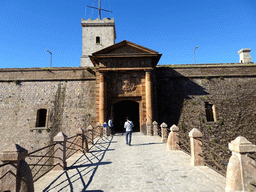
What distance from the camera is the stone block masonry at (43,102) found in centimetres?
1719

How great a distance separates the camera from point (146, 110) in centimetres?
1681

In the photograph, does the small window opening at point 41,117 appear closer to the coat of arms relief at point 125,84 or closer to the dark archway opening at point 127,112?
the coat of arms relief at point 125,84

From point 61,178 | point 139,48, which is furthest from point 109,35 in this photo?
point 61,178

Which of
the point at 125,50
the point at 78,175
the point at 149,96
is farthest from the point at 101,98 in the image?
the point at 78,175

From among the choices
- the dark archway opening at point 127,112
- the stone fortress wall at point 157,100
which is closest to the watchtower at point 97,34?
the dark archway opening at point 127,112

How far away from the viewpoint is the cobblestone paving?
4570 mm

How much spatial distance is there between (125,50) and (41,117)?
39.0 ft

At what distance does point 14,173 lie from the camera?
3678 mm

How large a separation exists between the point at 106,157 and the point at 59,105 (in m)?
12.5

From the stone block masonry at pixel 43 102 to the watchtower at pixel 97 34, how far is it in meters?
11.9

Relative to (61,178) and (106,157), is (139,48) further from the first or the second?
(61,178)

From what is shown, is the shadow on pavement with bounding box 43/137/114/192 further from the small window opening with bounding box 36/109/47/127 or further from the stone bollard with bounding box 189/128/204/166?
the small window opening with bounding box 36/109/47/127

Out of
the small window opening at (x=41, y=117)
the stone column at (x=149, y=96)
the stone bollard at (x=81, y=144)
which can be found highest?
the stone column at (x=149, y=96)

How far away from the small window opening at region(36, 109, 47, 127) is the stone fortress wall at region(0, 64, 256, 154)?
458mm
